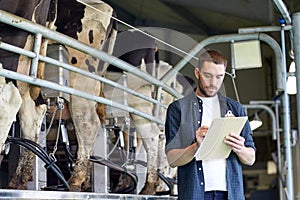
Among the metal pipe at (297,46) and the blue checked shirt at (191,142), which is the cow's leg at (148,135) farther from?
the blue checked shirt at (191,142)

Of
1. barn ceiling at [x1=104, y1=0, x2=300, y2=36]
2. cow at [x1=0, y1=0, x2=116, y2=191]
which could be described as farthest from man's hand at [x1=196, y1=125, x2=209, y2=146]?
barn ceiling at [x1=104, y1=0, x2=300, y2=36]

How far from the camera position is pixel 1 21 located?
225 centimetres

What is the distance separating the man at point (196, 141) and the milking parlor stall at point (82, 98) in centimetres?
49

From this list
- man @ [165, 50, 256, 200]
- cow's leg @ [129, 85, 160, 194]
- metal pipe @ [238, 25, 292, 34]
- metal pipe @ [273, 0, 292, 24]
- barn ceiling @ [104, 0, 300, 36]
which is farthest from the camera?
barn ceiling @ [104, 0, 300, 36]

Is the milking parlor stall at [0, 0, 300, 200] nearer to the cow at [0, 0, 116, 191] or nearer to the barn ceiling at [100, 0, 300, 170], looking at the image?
the cow at [0, 0, 116, 191]

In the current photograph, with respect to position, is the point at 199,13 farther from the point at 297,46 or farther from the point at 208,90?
the point at 208,90

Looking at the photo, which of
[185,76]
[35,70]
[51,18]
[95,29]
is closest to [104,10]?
[95,29]

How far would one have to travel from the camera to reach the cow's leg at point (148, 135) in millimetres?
3996

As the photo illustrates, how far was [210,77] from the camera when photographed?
227cm

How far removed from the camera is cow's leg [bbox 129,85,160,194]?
4.00 meters

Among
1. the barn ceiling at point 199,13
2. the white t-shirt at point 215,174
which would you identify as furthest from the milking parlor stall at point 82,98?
the barn ceiling at point 199,13

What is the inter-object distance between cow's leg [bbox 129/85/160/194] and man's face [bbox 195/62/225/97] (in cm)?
165

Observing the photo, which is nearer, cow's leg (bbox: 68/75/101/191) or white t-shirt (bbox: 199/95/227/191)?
white t-shirt (bbox: 199/95/227/191)

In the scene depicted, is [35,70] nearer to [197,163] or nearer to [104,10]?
[197,163]
